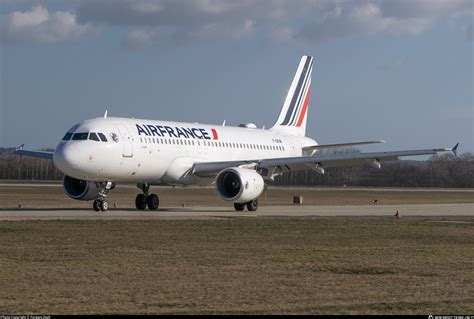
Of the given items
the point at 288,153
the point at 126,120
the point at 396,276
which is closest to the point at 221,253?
the point at 396,276

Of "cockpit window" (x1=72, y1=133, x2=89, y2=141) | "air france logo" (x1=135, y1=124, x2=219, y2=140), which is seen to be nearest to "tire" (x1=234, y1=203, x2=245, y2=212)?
"air france logo" (x1=135, y1=124, x2=219, y2=140)

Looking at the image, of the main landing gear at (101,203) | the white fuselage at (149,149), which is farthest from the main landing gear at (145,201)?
the main landing gear at (101,203)

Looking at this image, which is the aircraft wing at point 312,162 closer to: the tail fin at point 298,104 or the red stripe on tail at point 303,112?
the tail fin at point 298,104

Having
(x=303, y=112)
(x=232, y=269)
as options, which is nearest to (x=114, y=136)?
(x=303, y=112)

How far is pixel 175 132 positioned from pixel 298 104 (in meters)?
15.6

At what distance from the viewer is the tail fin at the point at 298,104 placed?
5512 cm

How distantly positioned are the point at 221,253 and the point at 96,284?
18.3ft

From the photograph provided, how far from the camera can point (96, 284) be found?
49.6ft

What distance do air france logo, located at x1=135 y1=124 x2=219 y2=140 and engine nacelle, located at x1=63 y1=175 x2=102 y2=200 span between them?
322 centimetres

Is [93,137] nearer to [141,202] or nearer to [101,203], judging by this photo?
[101,203]

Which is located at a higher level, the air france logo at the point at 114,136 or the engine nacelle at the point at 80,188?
the air france logo at the point at 114,136

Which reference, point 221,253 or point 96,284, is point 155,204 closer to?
point 221,253

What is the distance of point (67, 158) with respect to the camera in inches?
1446

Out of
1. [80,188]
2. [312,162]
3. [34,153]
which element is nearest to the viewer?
[80,188]
